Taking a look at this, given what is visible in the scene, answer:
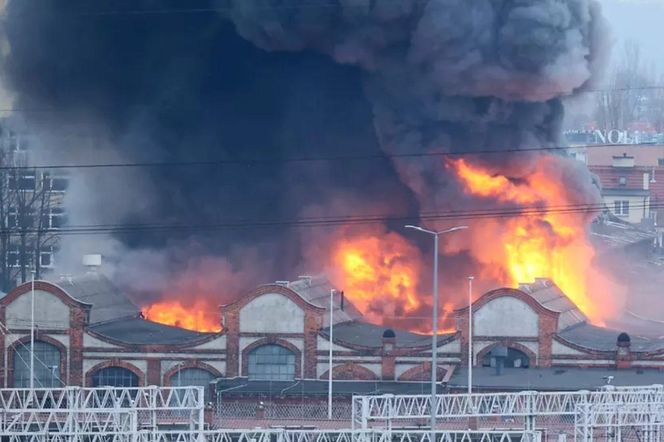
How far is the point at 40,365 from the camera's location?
68562 millimetres

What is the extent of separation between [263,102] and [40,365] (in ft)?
79.3

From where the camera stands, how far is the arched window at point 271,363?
224 ft

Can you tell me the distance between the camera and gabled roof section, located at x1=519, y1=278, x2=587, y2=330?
69875mm

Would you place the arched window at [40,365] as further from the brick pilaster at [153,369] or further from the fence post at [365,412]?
the fence post at [365,412]

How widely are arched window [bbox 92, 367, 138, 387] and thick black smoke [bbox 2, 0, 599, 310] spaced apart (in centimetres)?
1498

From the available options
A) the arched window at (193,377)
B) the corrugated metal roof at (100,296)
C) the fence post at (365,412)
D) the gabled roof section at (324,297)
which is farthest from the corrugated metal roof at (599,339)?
the corrugated metal roof at (100,296)

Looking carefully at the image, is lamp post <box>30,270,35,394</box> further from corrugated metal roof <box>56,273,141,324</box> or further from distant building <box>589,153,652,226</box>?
distant building <box>589,153,652,226</box>

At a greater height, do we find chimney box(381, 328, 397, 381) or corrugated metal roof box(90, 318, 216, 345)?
corrugated metal roof box(90, 318, 216, 345)

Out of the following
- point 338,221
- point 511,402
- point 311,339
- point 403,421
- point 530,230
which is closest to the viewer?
point 511,402

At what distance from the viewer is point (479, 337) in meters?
66.7

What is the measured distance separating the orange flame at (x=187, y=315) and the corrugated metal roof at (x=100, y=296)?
4.60 feet

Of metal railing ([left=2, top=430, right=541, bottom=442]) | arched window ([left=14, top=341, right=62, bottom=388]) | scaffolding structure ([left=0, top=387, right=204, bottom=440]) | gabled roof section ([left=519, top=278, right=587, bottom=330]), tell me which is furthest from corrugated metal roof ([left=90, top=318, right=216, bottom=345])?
metal railing ([left=2, top=430, right=541, bottom=442])

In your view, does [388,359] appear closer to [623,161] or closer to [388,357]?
[388,357]

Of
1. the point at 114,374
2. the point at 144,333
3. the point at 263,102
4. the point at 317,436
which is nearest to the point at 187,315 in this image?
the point at 144,333
